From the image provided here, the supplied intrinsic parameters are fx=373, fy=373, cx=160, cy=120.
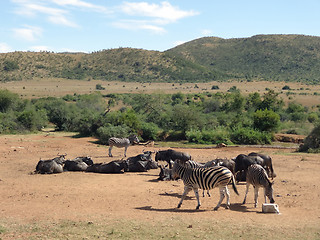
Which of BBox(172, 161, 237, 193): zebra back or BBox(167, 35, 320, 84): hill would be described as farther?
BBox(167, 35, 320, 84): hill

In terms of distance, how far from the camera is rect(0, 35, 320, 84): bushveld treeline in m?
99.9

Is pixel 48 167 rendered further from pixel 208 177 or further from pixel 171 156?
pixel 208 177

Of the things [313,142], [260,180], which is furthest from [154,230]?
[313,142]

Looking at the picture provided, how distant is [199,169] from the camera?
12.0 meters

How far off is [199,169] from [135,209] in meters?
2.41

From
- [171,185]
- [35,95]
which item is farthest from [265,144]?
[35,95]

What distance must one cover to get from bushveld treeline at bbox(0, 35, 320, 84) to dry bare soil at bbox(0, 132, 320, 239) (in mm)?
82096

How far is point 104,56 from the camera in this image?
11362 cm

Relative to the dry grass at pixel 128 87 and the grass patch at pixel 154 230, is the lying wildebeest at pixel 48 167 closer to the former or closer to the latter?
the grass patch at pixel 154 230

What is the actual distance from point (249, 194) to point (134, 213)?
4.77 metres

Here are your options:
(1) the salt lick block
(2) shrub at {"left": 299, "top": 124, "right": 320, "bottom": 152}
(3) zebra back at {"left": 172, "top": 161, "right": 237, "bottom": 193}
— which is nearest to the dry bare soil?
(1) the salt lick block

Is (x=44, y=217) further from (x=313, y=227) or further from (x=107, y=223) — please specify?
(x=313, y=227)

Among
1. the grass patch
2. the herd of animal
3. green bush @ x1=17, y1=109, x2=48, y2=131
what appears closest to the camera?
the grass patch

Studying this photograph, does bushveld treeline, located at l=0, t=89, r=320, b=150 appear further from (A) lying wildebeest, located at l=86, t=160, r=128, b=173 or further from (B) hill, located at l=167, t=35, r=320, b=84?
(B) hill, located at l=167, t=35, r=320, b=84
